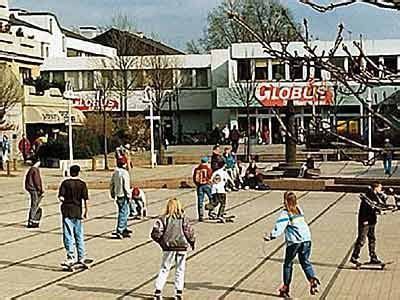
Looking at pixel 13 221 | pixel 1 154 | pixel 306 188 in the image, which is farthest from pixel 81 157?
pixel 13 221

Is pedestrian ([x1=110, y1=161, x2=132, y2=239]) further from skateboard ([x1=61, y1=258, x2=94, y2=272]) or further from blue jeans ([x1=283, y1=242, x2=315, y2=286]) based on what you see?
blue jeans ([x1=283, y1=242, x2=315, y2=286])

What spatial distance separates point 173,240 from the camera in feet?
40.8

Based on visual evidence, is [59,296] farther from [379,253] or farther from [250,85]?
[250,85]

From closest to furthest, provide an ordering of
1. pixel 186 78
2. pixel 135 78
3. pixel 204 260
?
1. pixel 204 260
2. pixel 135 78
3. pixel 186 78

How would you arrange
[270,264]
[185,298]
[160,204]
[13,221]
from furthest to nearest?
[160,204], [13,221], [270,264], [185,298]

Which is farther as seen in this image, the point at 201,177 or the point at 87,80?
the point at 87,80

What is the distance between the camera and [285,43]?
4.49 m

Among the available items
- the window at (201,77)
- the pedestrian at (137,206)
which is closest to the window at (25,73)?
the window at (201,77)

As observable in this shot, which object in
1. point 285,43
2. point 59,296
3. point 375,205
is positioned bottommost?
point 59,296

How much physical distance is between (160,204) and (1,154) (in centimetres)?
1939

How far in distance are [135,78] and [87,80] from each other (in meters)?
7.86

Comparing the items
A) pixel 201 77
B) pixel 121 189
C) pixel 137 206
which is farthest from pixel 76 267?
pixel 201 77

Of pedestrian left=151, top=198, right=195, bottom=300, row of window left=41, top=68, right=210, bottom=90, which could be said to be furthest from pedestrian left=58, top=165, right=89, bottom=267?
row of window left=41, top=68, right=210, bottom=90

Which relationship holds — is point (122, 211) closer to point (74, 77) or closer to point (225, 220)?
point (225, 220)
